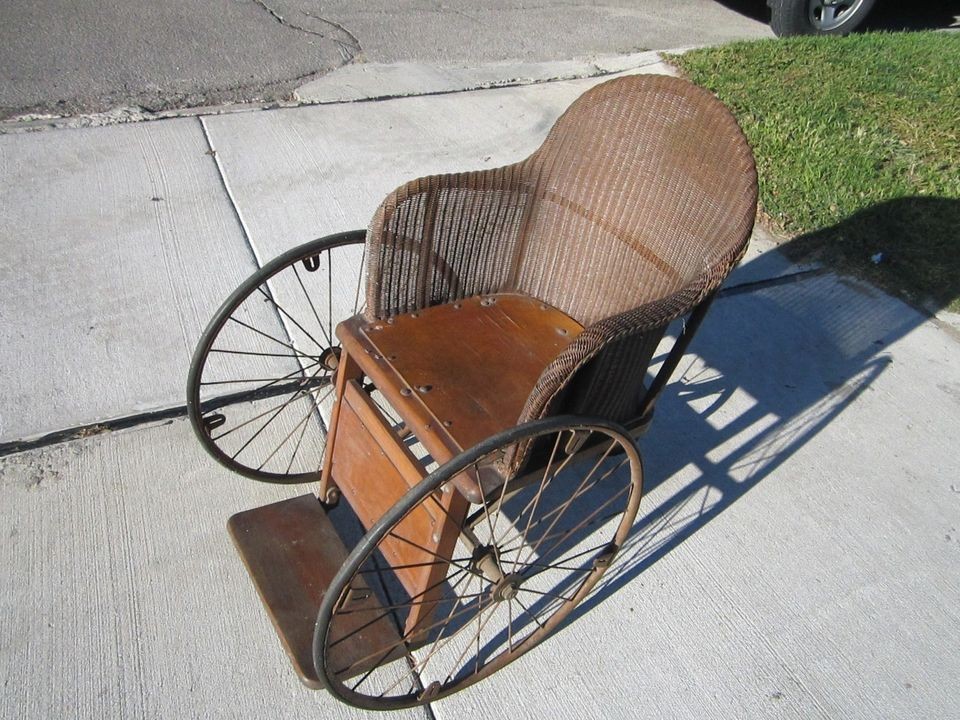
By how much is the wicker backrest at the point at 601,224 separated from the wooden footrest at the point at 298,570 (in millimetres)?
600

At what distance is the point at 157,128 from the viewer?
12.6 ft

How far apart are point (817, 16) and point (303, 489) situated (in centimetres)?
523

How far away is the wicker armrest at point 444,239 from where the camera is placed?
2.03m

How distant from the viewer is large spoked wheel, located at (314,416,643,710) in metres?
1.70

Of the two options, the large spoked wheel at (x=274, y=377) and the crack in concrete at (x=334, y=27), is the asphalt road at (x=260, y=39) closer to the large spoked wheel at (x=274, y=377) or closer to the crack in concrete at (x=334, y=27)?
the crack in concrete at (x=334, y=27)

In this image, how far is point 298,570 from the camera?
2.11 meters

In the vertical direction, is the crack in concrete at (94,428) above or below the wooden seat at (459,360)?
below

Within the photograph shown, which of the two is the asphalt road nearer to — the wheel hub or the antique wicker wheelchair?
the antique wicker wheelchair

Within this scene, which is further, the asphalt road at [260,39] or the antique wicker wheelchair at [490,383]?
the asphalt road at [260,39]

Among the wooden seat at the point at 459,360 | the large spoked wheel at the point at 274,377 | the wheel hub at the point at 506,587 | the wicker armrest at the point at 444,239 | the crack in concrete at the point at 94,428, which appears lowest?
the crack in concrete at the point at 94,428

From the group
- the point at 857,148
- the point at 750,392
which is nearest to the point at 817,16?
the point at 857,148

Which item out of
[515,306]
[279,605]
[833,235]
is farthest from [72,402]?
[833,235]

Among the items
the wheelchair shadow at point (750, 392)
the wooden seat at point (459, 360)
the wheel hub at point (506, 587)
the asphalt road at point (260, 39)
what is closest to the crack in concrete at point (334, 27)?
the asphalt road at point (260, 39)

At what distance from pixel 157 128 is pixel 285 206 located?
873mm
